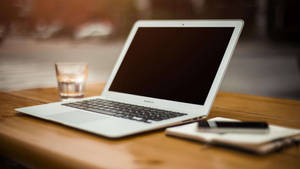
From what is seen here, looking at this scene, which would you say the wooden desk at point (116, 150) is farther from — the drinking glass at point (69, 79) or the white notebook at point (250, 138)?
the drinking glass at point (69, 79)

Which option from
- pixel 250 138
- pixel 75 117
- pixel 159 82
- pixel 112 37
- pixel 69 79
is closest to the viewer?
pixel 250 138

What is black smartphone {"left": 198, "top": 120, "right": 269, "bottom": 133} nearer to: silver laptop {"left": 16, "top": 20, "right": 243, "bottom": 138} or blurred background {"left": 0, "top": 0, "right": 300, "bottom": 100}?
silver laptop {"left": 16, "top": 20, "right": 243, "bottom": 138}

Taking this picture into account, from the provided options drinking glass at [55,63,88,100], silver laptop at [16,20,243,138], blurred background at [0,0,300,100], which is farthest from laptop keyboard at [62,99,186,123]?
blurred background at [0,0,300,100]

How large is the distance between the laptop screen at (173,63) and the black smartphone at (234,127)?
0.63ft

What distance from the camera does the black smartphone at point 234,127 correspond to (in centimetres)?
63

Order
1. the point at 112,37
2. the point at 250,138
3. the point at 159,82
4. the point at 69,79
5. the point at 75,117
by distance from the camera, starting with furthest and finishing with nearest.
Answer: the point at 112,37 → the point at 69,79 → the point at 159,82 → the point at 75,117 → the point at 250,138

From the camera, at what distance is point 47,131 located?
28.7 inches

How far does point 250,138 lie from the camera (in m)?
0.60

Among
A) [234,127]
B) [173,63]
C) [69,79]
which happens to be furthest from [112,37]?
[234,127]

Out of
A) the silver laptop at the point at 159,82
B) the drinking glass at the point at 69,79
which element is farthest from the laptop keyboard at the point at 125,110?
the drinking glass at the point at 69,79

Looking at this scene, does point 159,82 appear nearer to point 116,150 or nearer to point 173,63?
point 173,63

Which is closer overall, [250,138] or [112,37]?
[250,138]

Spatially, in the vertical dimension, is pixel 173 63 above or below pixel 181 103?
above

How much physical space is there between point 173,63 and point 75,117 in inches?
12.2
